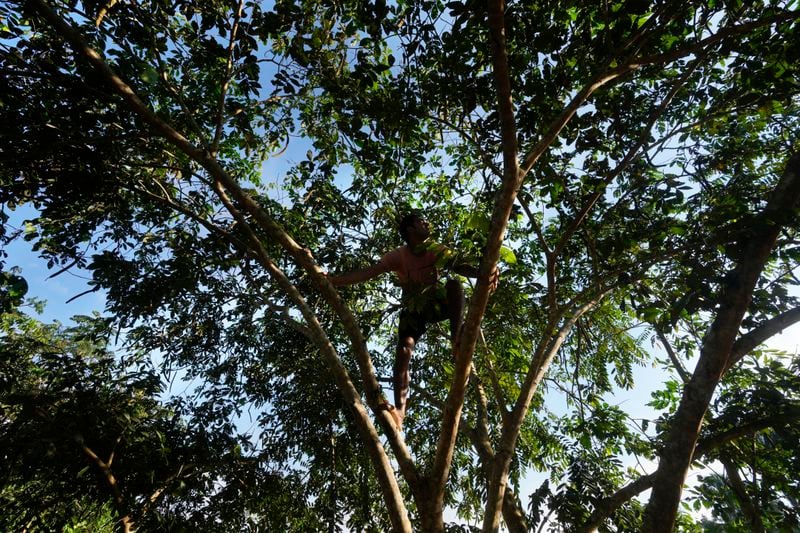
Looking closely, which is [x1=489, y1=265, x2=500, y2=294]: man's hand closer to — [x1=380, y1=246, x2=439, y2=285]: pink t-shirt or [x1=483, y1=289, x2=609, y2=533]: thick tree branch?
[x1=483, y1=289, x2=609, y2=533]: thick tree branch

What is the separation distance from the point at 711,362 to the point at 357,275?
2710mm

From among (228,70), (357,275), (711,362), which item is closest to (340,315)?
(357,275)

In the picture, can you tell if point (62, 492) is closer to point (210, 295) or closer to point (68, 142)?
point (210, 295)

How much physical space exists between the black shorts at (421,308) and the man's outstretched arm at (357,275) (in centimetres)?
49

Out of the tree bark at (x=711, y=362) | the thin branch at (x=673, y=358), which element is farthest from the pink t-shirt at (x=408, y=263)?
the thin branch at (x=673, y=358)

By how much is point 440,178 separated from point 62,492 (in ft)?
18.3

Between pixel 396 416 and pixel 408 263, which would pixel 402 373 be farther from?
pixel 408 263

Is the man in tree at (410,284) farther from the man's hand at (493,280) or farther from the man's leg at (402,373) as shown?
the man's hand at (493,280)

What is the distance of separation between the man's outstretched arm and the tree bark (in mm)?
2474

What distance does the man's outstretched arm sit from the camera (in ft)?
11.6

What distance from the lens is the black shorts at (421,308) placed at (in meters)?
2.46

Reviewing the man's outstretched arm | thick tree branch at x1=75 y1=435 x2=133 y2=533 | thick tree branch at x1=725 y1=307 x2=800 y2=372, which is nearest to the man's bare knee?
the man's outstretched arm

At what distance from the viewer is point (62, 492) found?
429 centimetres

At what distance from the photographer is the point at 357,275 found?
3625mm
